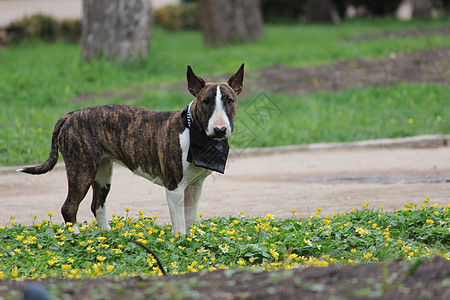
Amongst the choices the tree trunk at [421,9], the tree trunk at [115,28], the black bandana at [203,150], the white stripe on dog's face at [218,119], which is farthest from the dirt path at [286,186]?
the tree trunk at [421,9]

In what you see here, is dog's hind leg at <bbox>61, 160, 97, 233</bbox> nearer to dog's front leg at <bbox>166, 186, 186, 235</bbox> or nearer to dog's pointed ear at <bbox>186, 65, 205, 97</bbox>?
dog's front leg at <bbox>166, 186, 186, 235</bbox>

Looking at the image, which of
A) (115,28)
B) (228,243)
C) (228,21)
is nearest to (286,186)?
(228,243)

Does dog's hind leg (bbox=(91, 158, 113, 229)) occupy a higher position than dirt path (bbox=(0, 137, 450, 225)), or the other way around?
dog's hind leg (bbox=(91, 158, 113, 229))

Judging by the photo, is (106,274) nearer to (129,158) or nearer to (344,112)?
(129,158)

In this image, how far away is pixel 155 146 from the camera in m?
6.00

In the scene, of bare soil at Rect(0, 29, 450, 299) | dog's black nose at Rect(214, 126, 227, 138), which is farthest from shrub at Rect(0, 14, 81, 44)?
dog's black nose at Rect(214, 126, 227, 138)

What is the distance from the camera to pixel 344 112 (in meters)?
11.8

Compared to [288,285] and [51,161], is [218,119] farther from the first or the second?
[288,285]

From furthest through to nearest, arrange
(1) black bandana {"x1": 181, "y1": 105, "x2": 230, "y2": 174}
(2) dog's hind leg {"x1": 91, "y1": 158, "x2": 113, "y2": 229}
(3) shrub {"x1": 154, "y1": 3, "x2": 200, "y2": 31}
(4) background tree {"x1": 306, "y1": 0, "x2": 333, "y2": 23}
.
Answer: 1. (4) background tree {"x1": 306, "y1": 0, "x2": 333, "y2": 23}
2. (3) shrub {"x1": 154, "y1": 3, "x2": 200, "y2": 31}
3. (2) dog's hind leg {"x1": 91, "y1": 158, "x2": 113, "y2": 229}
4. (1) black bandana {"x1": 181, "y1": 105, "x2": 230, "y2": 174}

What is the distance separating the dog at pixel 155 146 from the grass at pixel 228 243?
0.27 metres

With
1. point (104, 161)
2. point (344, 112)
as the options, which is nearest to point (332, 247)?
point (104, 161)

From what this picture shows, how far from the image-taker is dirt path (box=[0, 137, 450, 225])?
7.45 m

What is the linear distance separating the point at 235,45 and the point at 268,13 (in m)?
10.7

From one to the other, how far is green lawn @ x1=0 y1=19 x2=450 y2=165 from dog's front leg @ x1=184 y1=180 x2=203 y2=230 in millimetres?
3929
